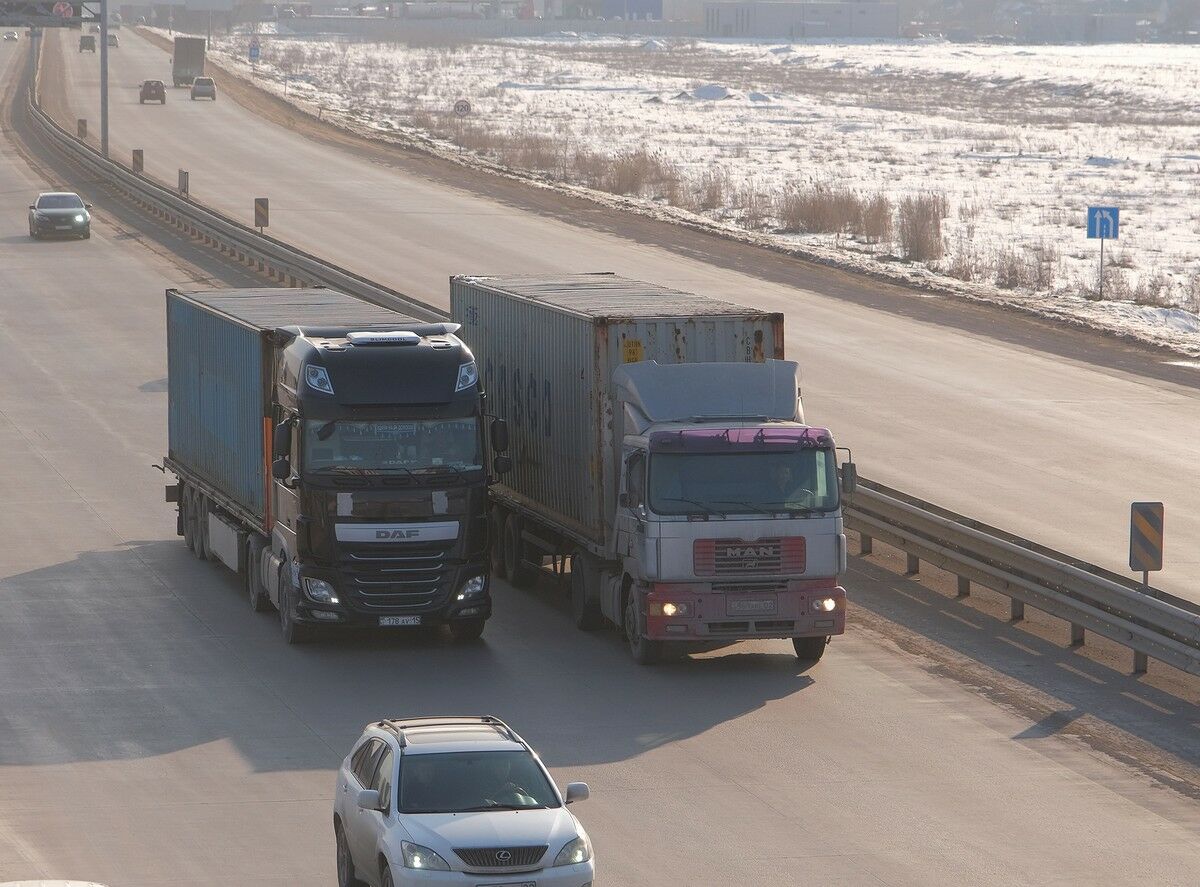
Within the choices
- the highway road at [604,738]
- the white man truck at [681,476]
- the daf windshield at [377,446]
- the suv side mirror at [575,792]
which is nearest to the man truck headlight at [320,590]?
the highway road at [604,738]

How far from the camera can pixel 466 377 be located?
19.5 m

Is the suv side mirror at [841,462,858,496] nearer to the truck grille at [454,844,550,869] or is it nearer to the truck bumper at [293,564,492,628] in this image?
the truck bumper at [293,564,492,628]

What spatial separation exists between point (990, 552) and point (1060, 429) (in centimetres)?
1159

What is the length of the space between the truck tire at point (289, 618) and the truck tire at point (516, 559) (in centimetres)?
354

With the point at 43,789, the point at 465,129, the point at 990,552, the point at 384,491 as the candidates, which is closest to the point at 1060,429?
the point at 990,552

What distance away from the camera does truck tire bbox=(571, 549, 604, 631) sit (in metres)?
20.4

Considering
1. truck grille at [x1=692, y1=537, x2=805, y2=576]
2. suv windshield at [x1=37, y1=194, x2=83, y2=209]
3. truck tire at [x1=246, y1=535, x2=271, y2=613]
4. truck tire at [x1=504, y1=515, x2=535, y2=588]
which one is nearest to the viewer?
truck grille at [x1=692, y1=537, x2=805, y2=576]

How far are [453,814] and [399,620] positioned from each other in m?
7.95

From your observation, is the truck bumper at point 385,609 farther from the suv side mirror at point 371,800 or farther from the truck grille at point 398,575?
the suv side mirror at point 371,800

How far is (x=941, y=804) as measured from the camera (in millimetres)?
14773

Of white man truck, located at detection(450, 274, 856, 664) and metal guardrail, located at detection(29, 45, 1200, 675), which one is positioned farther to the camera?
white man truck, located at detection(450, 274, 856, 664)

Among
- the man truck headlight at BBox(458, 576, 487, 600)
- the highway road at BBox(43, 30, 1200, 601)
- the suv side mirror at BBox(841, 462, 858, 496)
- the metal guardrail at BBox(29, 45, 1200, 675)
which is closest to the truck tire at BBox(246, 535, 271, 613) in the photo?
the man truck headlight at BBox(458, 576, 487, 600)

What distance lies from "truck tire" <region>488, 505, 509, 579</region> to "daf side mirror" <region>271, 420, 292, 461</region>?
14.8ft

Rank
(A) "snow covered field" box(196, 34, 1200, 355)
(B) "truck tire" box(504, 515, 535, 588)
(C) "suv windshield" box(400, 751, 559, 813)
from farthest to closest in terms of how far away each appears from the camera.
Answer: (A) "snow covered field" box(196, 34, 1200, 355) → (B) "truck tire" box(504, 515, 535, 588) → (C) "suv windshield" box(400, 751, 559, 813)
